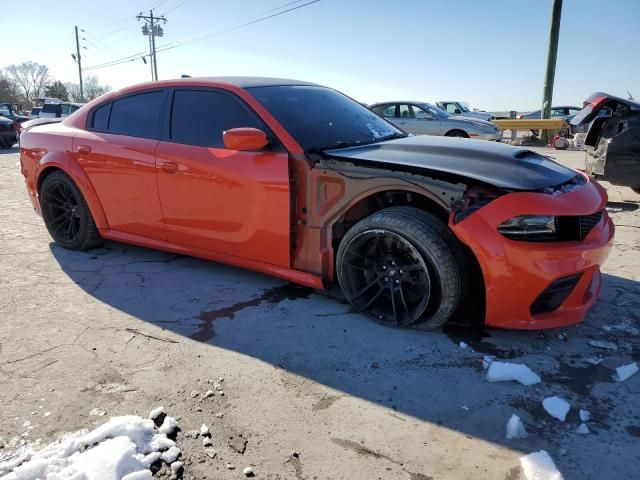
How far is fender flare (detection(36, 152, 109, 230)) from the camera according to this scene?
13.4ft

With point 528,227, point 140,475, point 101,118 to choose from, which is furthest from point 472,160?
point 101,118

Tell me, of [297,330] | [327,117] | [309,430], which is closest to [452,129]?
[327,117]

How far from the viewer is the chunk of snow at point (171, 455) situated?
6.10 ft

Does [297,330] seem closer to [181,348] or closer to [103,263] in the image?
[181,348]

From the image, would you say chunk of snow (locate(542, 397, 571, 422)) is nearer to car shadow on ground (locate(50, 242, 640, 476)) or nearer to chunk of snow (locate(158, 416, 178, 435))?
car shadow on ground (locate(50, 242, 640, 476))

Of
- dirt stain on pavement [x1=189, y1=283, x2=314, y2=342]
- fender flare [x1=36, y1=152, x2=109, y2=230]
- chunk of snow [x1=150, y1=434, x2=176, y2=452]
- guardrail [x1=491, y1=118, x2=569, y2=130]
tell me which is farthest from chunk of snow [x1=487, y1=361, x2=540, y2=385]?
guardrail [x1=491, y1=118, x2=569, y2=130]

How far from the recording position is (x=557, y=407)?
2.14 m

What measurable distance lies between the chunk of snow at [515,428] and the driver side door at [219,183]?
165 cm

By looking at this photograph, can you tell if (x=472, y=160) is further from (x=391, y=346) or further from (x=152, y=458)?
(x=152, y=458)

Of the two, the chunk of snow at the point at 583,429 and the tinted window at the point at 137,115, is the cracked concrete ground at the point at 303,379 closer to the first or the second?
the chunk of snow at the point at 583,429

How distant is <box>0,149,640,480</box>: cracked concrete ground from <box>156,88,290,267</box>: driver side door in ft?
1.27

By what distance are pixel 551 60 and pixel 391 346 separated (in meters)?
16.0

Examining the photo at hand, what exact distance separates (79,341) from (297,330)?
126 centimetres

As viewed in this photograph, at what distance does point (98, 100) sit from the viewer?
13.9ft
